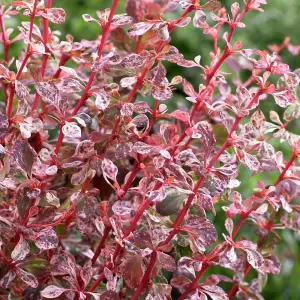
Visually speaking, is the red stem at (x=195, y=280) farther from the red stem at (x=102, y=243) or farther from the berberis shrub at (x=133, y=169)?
the red stem at (x=102, y=243)

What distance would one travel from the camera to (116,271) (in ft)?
2.17

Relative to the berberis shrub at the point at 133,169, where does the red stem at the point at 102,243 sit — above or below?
below

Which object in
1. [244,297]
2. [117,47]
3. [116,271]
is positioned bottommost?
[244,297]

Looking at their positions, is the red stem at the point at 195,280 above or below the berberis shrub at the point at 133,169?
below

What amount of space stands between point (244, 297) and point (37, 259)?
294 mm

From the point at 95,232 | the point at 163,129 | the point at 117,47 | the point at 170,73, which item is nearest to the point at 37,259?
the point at 95,232

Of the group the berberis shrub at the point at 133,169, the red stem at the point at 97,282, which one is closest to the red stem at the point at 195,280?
the berberis shrub at the point at 133,169

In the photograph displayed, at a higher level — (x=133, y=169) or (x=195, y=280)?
(x=133, y=169)

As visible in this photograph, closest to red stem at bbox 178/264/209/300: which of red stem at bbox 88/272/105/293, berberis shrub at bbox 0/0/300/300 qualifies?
berberis shrub at bbox 0/0/300/300

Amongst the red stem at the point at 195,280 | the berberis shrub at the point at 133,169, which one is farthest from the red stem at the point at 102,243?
the red stem at the point at 195,280

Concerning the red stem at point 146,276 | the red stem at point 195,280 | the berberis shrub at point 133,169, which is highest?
the berberis shrub at point 133,169

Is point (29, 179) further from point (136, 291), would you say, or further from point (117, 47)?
point (117, 47)

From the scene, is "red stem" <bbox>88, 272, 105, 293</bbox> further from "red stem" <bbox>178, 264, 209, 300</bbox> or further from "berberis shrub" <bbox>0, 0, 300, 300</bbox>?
"red stem" <bbox>178, 264, 209, 300</bbox>

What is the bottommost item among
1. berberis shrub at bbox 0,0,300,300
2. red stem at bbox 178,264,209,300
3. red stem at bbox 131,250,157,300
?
red stem at bbox 178,264,209,300
